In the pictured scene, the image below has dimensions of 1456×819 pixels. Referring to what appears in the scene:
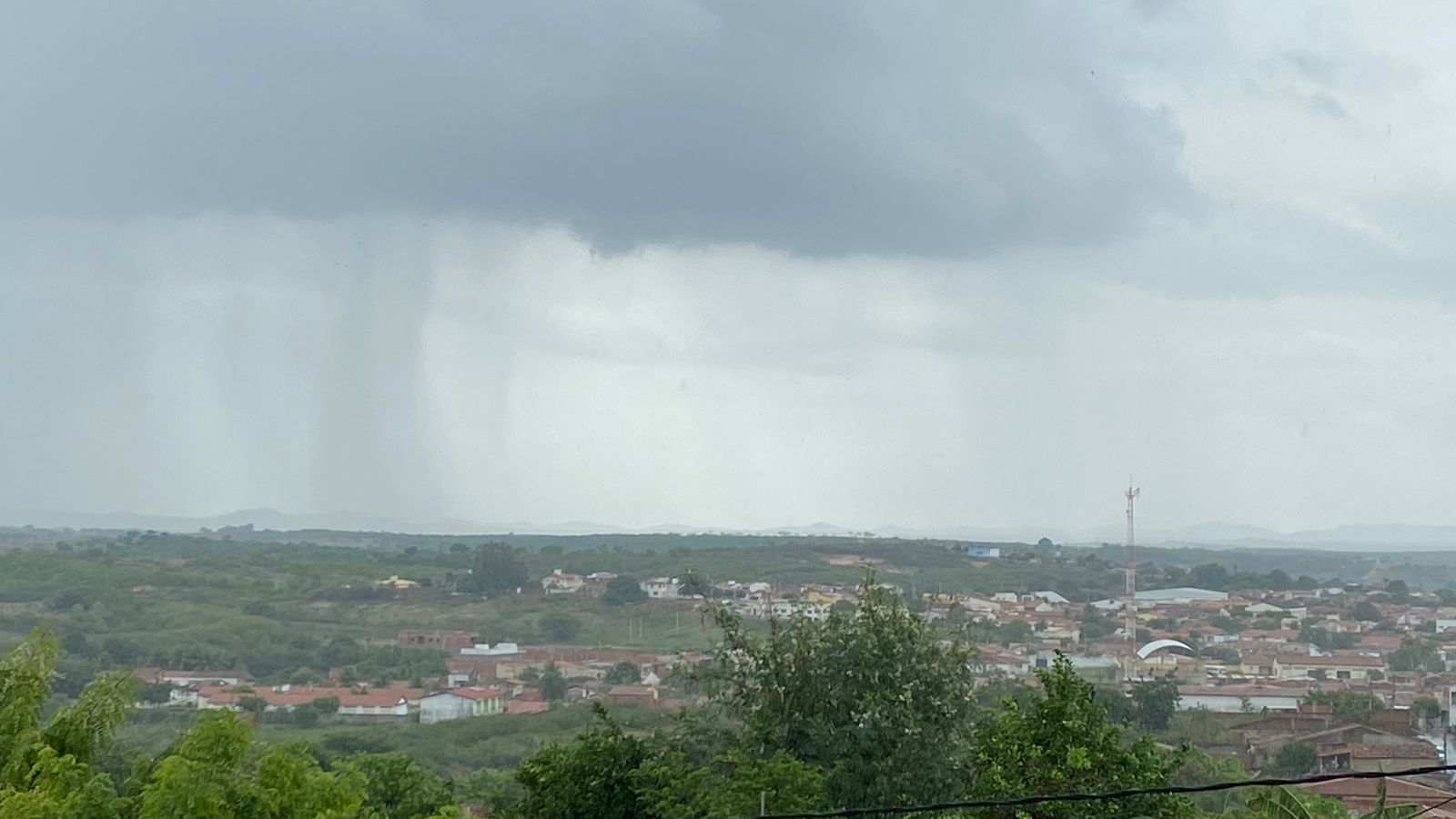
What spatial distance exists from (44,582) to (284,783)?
122689 mm

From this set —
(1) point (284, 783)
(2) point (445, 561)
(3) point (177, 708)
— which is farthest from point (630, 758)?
(2) point (445, 561)

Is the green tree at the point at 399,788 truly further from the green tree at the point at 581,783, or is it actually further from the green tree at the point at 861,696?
the green tree at the point at 861,696

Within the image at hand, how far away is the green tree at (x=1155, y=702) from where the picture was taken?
60.4m

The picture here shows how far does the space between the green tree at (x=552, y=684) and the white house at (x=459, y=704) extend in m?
2.66

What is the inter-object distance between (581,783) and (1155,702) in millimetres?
45599

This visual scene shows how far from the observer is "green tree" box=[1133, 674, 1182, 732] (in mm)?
60375

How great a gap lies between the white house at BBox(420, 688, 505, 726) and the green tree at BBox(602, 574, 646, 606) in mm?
40024

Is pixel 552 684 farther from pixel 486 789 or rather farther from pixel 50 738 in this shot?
pixel 50 738

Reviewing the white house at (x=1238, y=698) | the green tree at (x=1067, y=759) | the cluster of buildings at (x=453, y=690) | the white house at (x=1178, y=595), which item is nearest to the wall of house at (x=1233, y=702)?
the white house at (x=1238, y=698)

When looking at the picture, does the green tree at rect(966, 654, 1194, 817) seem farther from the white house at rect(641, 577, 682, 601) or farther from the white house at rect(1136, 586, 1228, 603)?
the white house at rect(1136, 586, 1228, 603)

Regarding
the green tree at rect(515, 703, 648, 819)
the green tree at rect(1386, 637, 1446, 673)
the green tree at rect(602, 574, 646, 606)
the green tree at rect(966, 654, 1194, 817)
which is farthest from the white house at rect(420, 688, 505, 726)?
the green tree at rect(966, 654, 1194, 817)

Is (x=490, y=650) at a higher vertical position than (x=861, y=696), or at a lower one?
lower

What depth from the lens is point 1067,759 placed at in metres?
17.5

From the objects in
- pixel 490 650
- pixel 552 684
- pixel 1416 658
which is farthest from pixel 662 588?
pixel 1416 658
